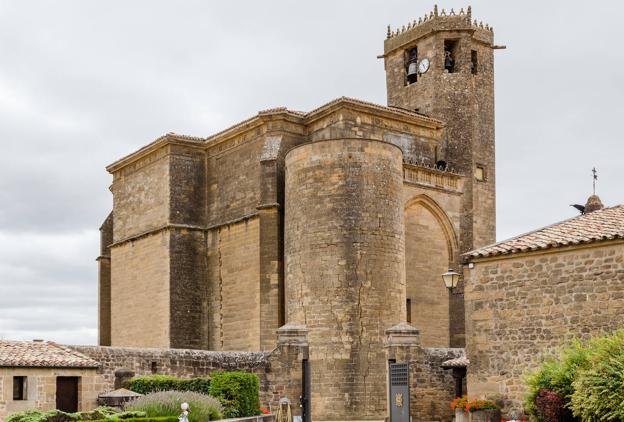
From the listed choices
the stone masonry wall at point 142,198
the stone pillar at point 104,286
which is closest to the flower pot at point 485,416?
the stone masonry wall at point 142,198

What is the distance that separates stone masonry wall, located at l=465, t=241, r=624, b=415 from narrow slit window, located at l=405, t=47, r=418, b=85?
55.1 ft

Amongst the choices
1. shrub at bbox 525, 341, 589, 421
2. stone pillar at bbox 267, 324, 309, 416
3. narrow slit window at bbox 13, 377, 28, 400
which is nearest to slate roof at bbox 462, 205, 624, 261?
shrub at bbox 525, 341, 589, 421

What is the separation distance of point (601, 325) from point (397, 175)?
11.4 meters

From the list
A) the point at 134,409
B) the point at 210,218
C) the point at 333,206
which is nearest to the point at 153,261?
the point at 210,218

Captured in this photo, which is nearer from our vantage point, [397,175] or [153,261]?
[397,175]

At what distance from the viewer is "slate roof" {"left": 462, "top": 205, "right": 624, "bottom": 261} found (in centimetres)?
1709

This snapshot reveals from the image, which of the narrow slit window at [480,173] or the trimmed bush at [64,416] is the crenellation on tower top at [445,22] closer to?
the narrow slit window at [480,173]

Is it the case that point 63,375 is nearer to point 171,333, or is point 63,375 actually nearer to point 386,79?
point 171,333

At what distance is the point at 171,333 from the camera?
31.3 meters

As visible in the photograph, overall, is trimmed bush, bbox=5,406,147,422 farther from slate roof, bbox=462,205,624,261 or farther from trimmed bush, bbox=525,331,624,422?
slate roof, bbox=462,205,624,261

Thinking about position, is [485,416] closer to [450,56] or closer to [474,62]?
[450,56]

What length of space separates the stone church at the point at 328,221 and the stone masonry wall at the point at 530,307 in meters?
6.67

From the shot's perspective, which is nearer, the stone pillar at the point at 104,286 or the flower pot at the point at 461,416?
the flower pot at the point at 461,416

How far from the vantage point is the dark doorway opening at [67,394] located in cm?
2033
